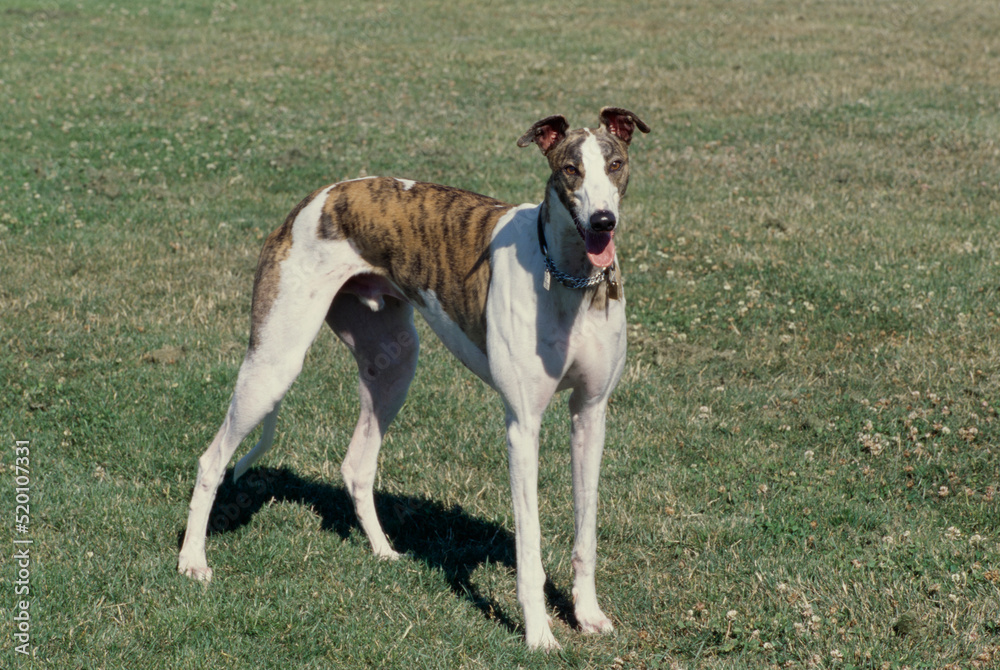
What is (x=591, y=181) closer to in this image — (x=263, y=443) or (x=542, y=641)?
(x=542, y=641)

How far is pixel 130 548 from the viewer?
17.6 ft

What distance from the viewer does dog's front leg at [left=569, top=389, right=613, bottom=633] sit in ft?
15.8

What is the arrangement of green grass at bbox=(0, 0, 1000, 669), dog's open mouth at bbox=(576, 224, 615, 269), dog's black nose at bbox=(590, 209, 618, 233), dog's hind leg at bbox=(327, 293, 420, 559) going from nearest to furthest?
dog's black nose at bbox=(590, 209, 618, 233) → dog's open mouth at bbox=(576, 224, 615, 269) → green grass at bbox=(0, 0, 1000, 669) → dog's hind leg at bbox=(327, 293, 420, 559)

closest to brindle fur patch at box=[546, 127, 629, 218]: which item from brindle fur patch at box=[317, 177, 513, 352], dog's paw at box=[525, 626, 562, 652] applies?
brindle fur patch at box=[317, 177, 513, 352]

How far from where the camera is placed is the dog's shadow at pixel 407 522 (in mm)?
5430

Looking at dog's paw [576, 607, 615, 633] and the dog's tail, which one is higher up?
the dog's tail

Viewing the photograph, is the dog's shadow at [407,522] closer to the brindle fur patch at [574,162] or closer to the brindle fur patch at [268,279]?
the brindle fur patch at [268,279]

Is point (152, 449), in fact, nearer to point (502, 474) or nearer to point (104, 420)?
point (104, 420)

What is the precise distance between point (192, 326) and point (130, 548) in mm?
3137

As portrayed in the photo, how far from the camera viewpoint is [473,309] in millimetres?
4855

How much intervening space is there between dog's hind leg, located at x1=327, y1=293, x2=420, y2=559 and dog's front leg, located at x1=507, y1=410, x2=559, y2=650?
1223 millimetres

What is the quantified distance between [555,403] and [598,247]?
310 cm
